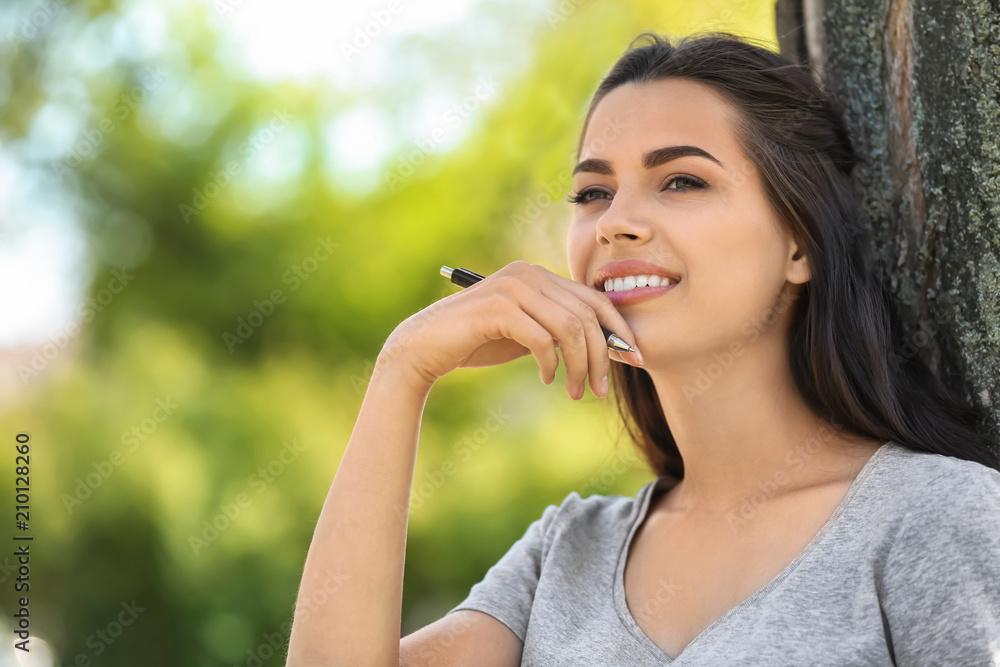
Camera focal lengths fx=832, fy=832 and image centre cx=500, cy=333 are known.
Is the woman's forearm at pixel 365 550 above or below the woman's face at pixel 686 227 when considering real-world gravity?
below

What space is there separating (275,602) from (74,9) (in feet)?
12.0

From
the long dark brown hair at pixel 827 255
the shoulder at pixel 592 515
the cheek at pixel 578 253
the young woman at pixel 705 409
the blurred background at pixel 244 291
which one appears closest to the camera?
the young woman at pixel 705 409

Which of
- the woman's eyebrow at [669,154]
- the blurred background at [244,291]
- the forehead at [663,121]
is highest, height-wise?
the forehead at [663,121]

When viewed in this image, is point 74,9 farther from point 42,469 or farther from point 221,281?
point 42,469

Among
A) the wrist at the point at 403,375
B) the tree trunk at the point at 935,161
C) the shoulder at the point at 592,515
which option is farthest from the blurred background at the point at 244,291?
the wrist at the point at 403,375

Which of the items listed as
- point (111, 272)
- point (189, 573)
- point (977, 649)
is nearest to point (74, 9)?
point (111, 272)

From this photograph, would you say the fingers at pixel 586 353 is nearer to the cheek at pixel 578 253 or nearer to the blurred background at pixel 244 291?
the cheek at pixel 578 253

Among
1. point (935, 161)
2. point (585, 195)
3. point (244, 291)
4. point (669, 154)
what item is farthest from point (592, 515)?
point (244, 291)

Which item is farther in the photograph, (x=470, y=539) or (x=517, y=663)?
(x=470, y=539)

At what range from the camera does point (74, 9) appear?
16.3 ft

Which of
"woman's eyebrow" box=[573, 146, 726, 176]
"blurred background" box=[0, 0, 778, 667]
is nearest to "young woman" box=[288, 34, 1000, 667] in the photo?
"woman's eyebrow" box=[573, 146, 726, 176]

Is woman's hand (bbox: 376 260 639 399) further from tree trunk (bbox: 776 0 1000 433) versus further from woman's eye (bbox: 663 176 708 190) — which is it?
tree trunk (bbox: 776 0 1000 433)

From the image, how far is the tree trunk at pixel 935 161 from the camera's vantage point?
1800 millimetres

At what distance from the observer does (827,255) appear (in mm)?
1962
